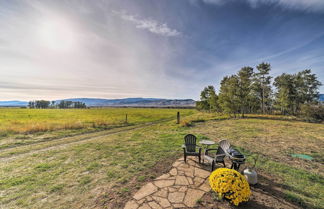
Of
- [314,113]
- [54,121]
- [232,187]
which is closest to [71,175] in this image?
[232,187]

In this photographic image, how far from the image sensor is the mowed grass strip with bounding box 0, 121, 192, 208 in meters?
3.14

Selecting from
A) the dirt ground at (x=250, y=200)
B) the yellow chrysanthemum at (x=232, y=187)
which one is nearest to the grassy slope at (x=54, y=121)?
the dirt ground at (x=250, y=200)

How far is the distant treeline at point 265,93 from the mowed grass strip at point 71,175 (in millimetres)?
22199

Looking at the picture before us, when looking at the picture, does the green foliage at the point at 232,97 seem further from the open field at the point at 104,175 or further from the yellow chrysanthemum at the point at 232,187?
the yellow chrysanthemum at the point at 232,187

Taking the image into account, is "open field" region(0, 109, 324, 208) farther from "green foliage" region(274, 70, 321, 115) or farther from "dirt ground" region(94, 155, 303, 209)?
"green foliage" region(274, 70, 321, 115)

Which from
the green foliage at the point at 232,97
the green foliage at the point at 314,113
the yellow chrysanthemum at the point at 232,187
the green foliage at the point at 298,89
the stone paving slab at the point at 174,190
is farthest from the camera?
the green foliage at the point at 298,89

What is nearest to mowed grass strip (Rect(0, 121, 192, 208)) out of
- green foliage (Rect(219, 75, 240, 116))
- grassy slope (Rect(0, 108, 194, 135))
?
grassy slope (Rect(0, 108, 194, 135))

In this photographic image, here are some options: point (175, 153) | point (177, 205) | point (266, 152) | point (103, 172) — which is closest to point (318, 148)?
point (266, 152)

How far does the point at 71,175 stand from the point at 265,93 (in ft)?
151

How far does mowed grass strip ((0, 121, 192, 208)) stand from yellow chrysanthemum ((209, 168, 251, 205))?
6.77ft

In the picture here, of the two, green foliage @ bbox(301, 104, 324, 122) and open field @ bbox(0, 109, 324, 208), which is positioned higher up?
green foliage @ bbox(301, 104, 324, 122)

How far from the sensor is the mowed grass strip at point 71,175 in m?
3.14

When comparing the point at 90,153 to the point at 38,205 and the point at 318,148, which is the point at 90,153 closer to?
the point at 38,205

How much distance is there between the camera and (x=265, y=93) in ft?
118
